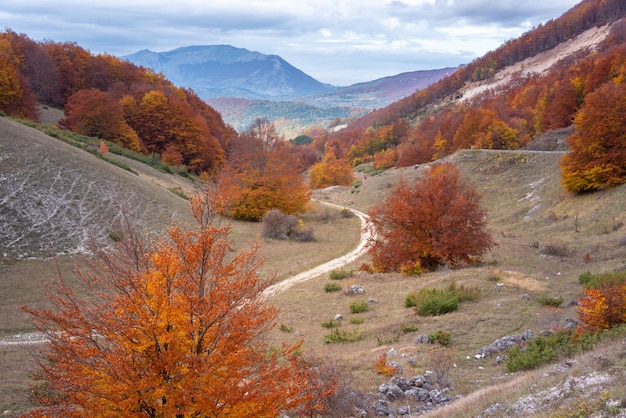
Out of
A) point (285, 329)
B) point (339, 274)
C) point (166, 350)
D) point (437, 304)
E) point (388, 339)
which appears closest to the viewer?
point (166, 350)

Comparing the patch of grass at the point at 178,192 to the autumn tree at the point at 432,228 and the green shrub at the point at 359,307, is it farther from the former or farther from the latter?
the green shrub at the point at 359,307

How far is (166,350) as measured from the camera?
25.1 feet

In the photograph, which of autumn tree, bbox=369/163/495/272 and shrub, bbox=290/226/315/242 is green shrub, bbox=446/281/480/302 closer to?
autumn tree, bbox=369/163/495/272

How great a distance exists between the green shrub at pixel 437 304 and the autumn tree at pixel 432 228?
6673mm

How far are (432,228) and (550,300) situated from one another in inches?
382

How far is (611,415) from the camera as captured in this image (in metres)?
6.07

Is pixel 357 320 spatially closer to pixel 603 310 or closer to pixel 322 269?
pixel 603 310

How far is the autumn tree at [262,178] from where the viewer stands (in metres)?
44.4

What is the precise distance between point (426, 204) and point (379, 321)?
9456 mm

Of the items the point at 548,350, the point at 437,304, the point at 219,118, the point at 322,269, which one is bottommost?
the point at 322,269

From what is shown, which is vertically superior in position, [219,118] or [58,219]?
[219,118]

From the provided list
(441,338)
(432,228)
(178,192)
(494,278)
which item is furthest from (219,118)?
(441,338)

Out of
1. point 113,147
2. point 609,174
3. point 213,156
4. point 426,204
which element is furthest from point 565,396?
point 213,156

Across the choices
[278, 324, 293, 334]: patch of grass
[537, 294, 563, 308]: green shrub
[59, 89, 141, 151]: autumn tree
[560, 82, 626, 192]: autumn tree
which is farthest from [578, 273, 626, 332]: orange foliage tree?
[59, 89, 141, 151]: autumn tree
